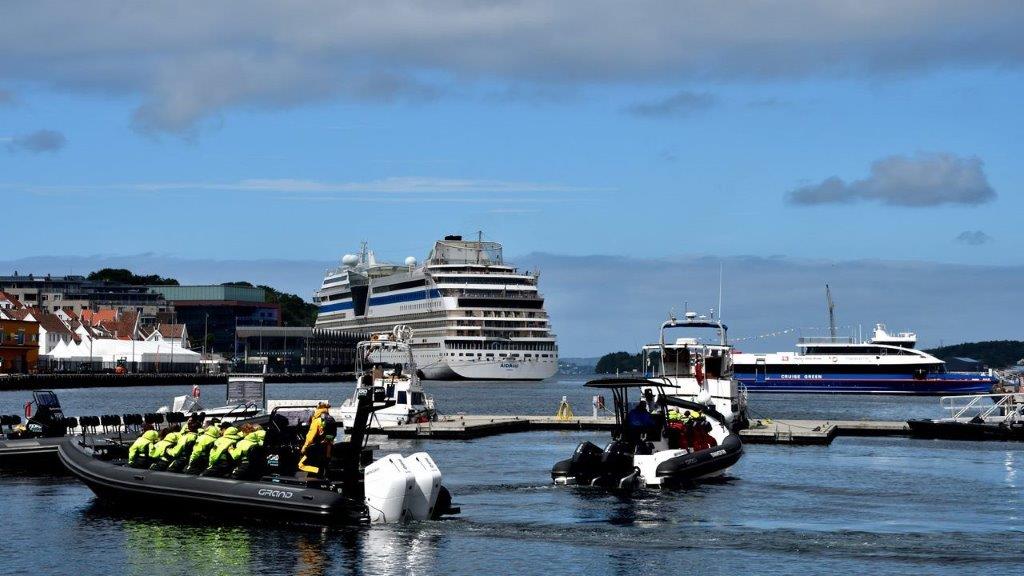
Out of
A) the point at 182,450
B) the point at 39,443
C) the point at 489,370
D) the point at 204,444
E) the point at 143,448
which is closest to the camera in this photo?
the point at 204,444

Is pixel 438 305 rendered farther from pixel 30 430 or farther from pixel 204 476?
pixel 204 476

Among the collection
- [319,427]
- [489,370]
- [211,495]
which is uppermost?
[489,370]

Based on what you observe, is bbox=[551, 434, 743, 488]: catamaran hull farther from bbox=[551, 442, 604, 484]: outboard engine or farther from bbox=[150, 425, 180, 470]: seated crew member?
bbox=[150, 425, 180, 470]: seated crew member

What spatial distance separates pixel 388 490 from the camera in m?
25.5

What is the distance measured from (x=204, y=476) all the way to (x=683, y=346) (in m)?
29.8

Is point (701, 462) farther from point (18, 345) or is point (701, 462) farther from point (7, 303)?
point (7, 303)

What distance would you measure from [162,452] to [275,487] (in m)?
4.46

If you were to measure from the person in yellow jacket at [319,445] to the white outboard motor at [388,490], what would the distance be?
1067 mm

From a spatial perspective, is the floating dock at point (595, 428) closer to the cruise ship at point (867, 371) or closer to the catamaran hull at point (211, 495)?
the catamaran hull at point (211, 495)

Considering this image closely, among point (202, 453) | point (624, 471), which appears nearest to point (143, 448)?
A: point (202, 453)

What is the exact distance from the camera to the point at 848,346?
405 ft

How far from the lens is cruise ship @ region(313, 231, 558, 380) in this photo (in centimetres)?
13662

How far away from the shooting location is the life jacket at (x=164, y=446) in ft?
96.8

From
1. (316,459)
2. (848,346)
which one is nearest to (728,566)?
(316,459)
